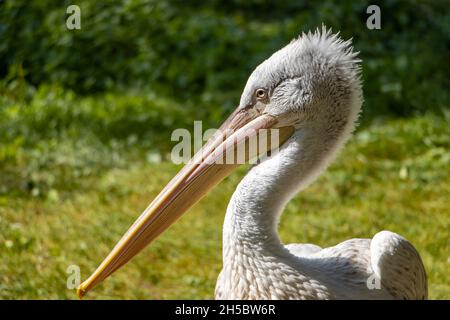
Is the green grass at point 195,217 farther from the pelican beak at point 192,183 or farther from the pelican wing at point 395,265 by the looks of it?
the pelican beak at point 192,183

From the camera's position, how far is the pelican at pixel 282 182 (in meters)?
3.07

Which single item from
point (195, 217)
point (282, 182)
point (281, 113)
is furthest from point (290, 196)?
point (195, 217)

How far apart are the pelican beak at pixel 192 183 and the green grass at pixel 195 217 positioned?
4.16 feet

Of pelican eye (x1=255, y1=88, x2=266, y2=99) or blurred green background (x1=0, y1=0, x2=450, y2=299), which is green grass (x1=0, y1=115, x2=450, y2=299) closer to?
blurred green background (x1=0, y1=0, x2=450, y2=299)

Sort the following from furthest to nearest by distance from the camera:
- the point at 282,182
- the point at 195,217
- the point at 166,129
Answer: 1. the point at 166,129
2. the point at 195,217
3. the point at 282,182

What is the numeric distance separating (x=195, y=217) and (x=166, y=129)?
1.62m

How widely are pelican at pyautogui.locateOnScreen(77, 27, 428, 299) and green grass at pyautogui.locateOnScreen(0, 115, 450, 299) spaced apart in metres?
1.26

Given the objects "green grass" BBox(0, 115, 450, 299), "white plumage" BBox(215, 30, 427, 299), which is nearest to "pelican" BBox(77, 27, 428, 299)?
"white plumage" BBox(215, 30, 427, 299)

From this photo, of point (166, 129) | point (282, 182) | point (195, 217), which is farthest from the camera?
point (166, 129)

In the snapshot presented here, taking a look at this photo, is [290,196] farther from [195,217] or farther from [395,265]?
[195,217]

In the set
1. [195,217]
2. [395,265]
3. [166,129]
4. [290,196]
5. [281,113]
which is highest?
[166,129]

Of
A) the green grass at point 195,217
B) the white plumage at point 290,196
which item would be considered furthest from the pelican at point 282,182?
the green grass at point 195,217

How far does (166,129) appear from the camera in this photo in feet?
22.9
